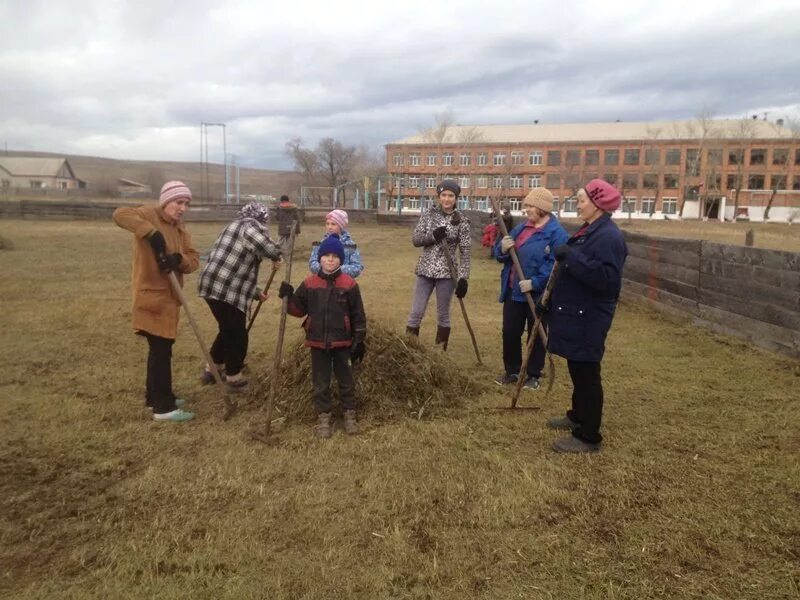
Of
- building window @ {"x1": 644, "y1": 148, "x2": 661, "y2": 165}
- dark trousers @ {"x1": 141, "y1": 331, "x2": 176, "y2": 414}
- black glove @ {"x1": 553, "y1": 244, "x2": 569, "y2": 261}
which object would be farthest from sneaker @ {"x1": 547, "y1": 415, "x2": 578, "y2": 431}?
building window @ {"x1": 644, "y1": 148, "x2": 661, "y2": 165}

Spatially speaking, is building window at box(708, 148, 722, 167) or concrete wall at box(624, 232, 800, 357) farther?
building window at box(708, 148, 722, 167)

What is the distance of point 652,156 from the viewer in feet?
219

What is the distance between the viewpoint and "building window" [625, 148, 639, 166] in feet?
221

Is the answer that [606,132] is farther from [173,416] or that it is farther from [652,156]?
[173,416]

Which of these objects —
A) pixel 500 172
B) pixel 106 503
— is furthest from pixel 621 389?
pixel 500 172

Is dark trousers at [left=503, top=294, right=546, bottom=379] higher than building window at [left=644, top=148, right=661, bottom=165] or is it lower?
lower

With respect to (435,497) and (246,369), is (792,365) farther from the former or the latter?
(246,369)

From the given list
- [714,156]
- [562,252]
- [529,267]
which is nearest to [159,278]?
[562,252]

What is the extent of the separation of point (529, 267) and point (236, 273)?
245 cm

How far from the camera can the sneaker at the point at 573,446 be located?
3936mm

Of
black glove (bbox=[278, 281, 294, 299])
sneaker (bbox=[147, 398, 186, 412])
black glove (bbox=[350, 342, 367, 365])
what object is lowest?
sneaker (bbox=[147, 398, 186, 412])

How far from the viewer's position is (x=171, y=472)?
3637 millimetres

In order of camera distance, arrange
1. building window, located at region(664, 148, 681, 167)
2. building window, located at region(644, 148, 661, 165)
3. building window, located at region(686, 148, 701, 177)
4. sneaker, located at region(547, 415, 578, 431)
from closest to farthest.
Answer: sneaker, located at region(547, 415, 578, 431) < building window, located at region(686, 148, 701, 177) < building window, located at region(644, 148, 661, 165) < building window, located at region(664, 148, 681, 167)

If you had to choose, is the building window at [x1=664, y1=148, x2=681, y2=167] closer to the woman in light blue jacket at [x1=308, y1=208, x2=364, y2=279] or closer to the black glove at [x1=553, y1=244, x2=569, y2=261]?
the woman in light blue jacket at [x1=308, y1=208, x2=364, y2=279]
